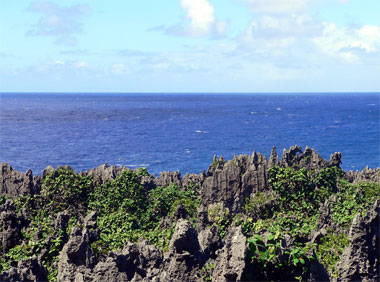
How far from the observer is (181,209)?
2942cm

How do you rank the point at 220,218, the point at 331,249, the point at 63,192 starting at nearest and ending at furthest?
the point at 331,249
the point at 220,218
the point at 63,192

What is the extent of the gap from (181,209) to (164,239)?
148 inches

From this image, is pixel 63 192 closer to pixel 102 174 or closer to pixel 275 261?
pixel 102 174

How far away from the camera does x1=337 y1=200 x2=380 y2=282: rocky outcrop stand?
17469mm

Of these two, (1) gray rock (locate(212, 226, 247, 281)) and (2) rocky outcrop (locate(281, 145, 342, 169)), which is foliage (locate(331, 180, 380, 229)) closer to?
(2) rocky outcrop (locate(281, 145, 342, 169))

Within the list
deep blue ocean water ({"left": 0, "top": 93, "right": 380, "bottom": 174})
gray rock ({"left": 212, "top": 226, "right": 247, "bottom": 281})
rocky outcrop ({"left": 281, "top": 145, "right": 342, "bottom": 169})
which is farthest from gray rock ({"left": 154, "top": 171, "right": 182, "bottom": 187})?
deep blue ocean water ({"left": 0, "top": 93, "right": 380, "bottom": 174})

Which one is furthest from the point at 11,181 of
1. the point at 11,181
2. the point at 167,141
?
the point at 167,141

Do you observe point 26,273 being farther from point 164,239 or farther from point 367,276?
point 367,276

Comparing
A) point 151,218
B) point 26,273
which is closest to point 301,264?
point 26,273

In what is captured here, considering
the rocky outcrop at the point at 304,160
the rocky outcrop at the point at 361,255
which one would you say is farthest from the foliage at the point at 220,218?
the rocky outcrop at the point at 304,160

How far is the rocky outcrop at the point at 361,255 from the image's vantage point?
17.5 meters

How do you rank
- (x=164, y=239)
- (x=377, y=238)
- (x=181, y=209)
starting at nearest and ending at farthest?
(x=377, y=238) → (x=164, y=239) → (x=181, y=209)

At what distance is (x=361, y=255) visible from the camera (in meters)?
17.7

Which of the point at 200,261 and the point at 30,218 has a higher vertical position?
the point at 200,261
